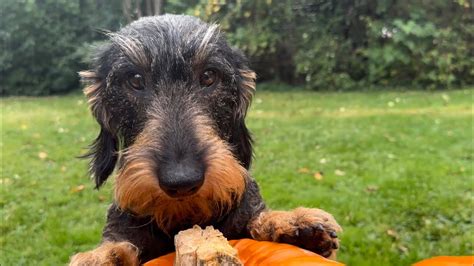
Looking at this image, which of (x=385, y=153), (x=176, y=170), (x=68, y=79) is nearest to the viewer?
(x=176, y=170)

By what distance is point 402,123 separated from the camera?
40.0ft

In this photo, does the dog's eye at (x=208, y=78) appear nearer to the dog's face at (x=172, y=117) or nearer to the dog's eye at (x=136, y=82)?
the dog's face at (x=172, y=117)

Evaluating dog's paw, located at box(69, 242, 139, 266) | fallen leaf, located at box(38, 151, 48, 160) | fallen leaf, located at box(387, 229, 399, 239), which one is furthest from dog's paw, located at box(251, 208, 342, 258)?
fallen leaf, located at box(38, 151, 48, 160)

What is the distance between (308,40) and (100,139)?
18.4 m

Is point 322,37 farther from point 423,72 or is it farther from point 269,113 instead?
point 269,113

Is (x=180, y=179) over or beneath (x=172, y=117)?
beneath

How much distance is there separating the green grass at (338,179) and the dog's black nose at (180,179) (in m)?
1.65

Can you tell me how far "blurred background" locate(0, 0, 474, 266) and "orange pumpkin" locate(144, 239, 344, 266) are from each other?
1774mm

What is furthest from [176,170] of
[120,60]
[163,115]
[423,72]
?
[423,72]

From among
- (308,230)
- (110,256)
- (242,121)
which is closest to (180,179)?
(110,256)

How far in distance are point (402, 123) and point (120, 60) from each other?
9996 millimetres

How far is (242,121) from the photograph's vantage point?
3.57m

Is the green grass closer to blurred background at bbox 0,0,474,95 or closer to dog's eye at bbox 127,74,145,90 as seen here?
dog's eye at bbox 127,74,145,90

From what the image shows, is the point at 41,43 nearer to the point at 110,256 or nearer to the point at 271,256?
the point at 110,256
